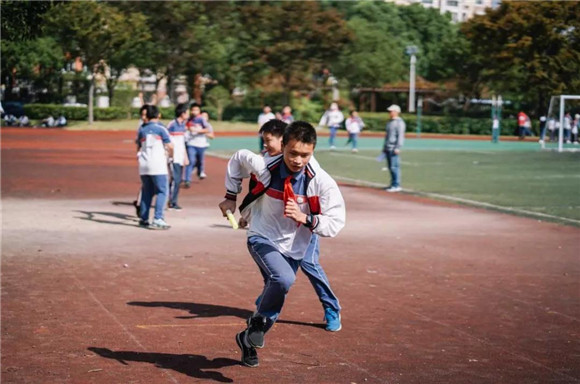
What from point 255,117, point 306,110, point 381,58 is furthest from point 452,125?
point 381,58

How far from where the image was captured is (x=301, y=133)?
6363 mm

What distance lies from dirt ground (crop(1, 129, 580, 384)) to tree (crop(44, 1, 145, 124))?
43.9m

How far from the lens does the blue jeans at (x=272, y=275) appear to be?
21.6ft

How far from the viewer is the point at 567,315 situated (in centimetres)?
873

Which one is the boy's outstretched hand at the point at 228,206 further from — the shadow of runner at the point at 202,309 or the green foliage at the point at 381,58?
the green foliage at the point at 381,58

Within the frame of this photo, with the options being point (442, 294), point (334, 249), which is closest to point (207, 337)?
point (442, 294)

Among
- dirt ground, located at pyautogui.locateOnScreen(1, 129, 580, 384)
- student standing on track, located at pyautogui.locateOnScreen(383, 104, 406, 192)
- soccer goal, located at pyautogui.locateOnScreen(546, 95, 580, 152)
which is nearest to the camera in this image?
dirt ground, located at pyautogui.locateOnScreen(1, 129, 580, 384)

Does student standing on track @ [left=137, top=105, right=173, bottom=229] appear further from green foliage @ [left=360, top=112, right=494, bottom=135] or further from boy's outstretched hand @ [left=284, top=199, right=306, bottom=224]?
green foliage @ [left=360, top=112, right=494, bottom=135]

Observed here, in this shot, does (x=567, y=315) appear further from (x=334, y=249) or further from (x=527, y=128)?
(x=527, y=128)

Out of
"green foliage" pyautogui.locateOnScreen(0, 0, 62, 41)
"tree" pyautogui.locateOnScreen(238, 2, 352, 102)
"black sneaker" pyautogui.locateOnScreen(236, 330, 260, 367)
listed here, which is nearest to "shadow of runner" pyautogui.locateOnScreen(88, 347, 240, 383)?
"black sneaker" pyautogui.locateOnScreen(236, 330, 260, 367)

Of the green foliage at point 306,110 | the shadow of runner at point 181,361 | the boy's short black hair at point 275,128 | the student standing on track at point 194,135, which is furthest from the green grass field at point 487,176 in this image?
the green foliage at point 306,110

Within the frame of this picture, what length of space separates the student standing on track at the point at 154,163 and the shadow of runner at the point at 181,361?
24.3ft

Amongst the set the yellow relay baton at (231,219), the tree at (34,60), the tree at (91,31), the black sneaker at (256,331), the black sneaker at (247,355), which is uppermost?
the tree at (91,31)

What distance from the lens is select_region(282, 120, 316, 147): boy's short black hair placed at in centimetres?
636
